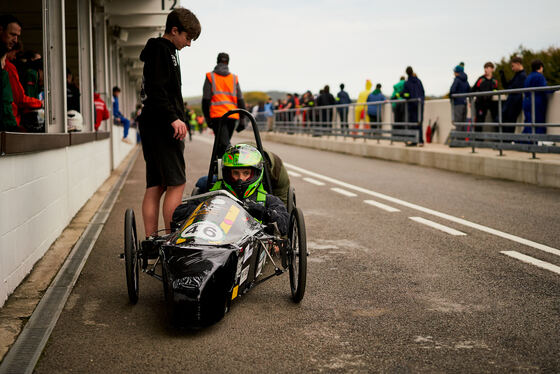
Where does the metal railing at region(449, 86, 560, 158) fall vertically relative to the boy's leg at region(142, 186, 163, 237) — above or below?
above

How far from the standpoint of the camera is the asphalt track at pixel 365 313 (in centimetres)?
391

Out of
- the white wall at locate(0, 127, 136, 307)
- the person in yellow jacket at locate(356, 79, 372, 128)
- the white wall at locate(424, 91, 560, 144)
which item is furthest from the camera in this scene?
the person in yellow jacket at locate(356, 79, 372, 128)

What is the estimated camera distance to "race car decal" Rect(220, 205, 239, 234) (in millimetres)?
4805

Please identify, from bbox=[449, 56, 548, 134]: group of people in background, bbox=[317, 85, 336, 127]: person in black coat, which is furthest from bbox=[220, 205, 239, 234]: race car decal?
bbox=[317, 85, 336, 127]: person in black coat

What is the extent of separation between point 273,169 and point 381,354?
3.45 m

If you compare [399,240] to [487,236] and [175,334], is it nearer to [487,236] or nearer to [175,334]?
[487,236]

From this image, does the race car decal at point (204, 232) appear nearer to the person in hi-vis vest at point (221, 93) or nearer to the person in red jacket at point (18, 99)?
the person in red jacket at point (18, 99)

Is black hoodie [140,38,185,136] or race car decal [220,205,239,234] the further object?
black hoodie [140,38,185,136]

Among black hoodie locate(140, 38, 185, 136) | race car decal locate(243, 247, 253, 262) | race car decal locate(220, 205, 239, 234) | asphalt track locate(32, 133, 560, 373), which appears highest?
black hoodie locate(140, 38, 185, 136)

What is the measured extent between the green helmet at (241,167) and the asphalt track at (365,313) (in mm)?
769

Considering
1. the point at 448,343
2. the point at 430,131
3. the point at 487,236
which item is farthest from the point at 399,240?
the point at 430,131

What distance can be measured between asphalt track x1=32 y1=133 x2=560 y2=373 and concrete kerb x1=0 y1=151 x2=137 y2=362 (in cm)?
23

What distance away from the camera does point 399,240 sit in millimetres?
7520

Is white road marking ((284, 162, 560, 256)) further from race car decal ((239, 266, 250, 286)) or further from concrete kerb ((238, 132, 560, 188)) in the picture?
race car decal ((239, 266, 250, 286))
